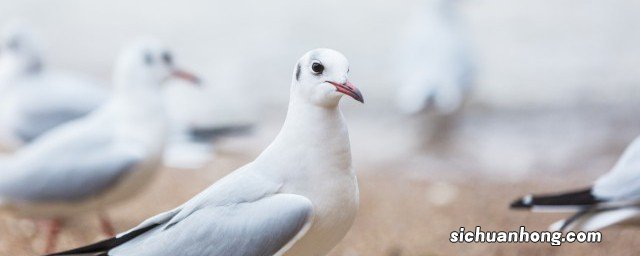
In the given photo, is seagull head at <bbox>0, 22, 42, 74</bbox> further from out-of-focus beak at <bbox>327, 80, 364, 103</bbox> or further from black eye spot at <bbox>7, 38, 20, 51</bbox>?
out-of-focus beak at <bbox>327, 80, 364, 103</bbox>

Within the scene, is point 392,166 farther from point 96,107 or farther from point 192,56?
point 192,56

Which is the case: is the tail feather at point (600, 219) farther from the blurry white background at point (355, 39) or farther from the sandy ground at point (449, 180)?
the blurry white background at point (355, 39)

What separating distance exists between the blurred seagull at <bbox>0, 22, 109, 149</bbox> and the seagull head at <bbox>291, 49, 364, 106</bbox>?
2.32 meters

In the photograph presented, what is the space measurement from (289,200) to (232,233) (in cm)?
13

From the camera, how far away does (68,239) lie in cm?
345

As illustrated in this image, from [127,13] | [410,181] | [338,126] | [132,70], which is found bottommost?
[338,126]

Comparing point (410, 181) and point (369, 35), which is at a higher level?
point (369, 35)

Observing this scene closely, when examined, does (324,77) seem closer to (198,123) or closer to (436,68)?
(198,123)

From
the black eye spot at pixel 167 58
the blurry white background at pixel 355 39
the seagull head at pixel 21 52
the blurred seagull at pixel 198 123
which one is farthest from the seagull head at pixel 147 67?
the blurry white background at pixel 355 39

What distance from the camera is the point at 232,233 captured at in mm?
2090

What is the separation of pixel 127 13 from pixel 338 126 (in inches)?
247

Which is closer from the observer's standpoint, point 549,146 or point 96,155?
point 96,155

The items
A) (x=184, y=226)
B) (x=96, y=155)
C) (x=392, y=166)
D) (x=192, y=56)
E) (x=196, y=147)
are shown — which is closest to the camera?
(x=184, y=226)

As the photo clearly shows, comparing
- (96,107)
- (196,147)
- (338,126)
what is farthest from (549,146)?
(338,126)
